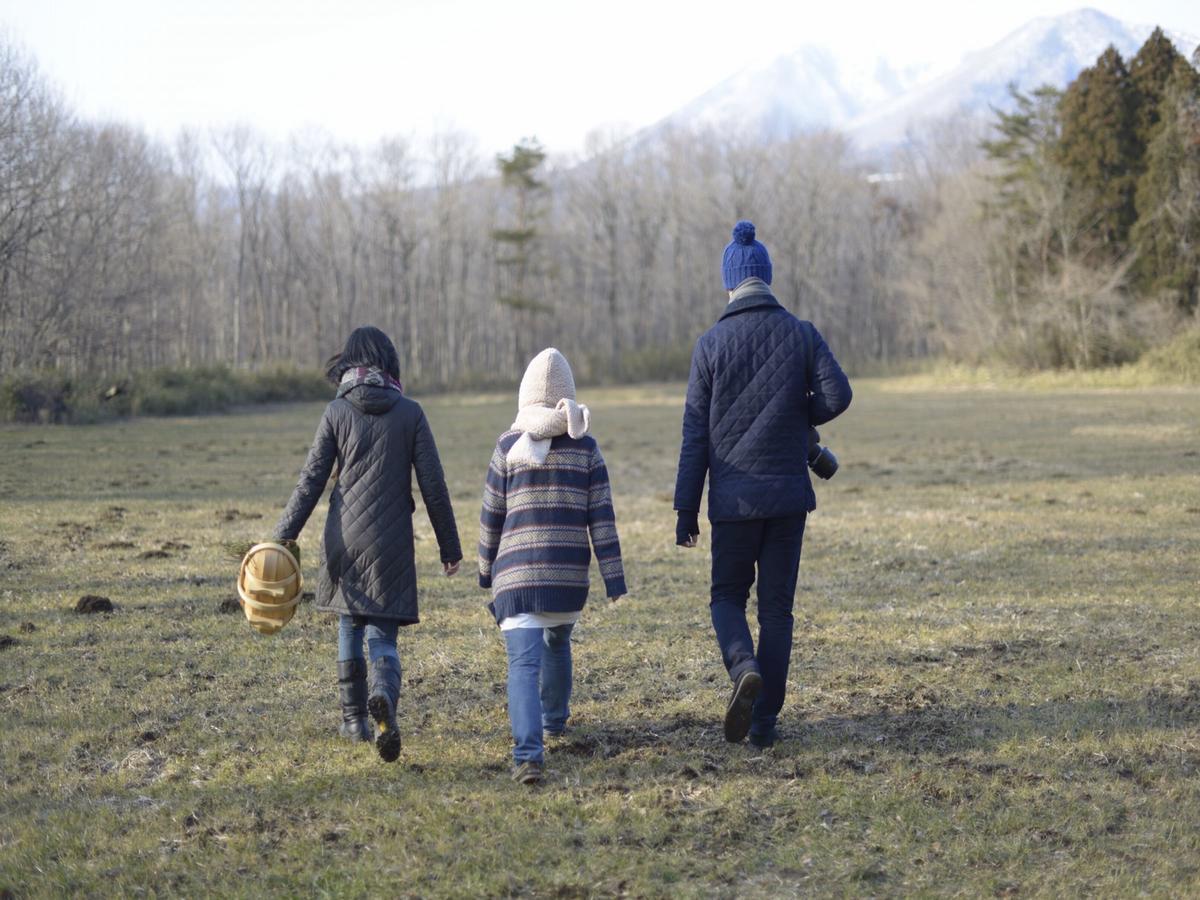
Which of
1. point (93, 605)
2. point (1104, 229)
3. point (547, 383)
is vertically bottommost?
point (93, 605)

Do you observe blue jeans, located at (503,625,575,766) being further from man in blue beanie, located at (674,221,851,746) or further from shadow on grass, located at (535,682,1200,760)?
man in blue beanie, located at (674,221,851,746)

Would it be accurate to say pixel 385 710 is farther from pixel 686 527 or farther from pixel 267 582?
pixel 686 527

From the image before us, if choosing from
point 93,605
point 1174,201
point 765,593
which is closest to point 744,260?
point 765,593

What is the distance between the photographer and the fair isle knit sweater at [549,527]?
469 centimetres

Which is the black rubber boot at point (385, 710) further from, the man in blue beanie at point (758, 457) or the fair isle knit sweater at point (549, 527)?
the man in blue beanie at point (758, 457)

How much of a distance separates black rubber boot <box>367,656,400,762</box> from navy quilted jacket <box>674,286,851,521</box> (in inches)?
58.3

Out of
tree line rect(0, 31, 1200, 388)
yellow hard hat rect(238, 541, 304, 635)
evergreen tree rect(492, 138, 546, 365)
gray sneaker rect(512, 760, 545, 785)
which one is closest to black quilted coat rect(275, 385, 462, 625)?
yellow hard hat rect(238, 541, 304, 635)

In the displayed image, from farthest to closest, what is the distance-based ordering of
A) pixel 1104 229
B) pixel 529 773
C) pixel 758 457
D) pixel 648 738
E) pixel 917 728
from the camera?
pixel 1104 229, pixel 917 728, pixel 648 738, pixel 758 457, pixel 529 773

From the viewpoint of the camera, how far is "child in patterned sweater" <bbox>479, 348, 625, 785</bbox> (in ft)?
15.3

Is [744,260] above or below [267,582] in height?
above

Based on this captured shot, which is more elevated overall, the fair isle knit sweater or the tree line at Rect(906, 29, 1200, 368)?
the tree line at Rect(906, 29, 1200, 368)

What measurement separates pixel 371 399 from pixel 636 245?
69.6m

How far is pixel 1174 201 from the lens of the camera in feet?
134

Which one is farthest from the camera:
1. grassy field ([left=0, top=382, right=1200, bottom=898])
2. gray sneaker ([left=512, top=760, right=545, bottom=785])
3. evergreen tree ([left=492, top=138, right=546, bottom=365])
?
evergreen tree ([left=492, top=138, right=546, bottom=365])
